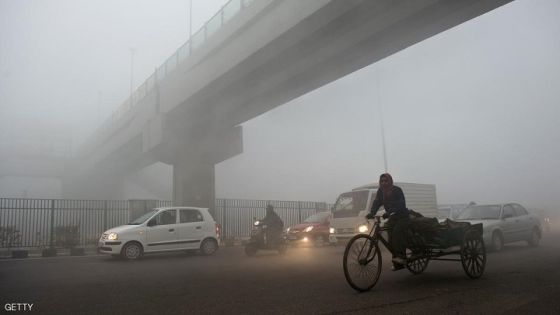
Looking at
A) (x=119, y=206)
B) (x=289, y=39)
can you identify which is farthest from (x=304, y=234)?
(x=119, y=206)

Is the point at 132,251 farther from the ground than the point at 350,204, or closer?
closer

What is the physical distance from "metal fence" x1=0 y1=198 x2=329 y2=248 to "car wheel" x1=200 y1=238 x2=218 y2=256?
7771 millimetres

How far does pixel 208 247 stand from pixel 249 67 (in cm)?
699

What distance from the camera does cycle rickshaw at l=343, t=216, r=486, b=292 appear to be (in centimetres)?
530

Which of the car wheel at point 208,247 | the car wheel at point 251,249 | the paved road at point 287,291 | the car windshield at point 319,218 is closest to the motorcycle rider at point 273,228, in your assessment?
the car wheel at point 251,249

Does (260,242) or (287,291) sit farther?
(260,242)

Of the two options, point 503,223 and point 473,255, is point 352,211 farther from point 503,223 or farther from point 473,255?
point 473,255

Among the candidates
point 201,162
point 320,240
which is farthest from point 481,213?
point 201,162

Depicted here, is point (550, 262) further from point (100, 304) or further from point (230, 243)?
point (230, 243)

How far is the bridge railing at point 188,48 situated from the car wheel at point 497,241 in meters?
11.1

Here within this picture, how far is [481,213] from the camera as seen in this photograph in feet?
37.8

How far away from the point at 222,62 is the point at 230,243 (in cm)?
779

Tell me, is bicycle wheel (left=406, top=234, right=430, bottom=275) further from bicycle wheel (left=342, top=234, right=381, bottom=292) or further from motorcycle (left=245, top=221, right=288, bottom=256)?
motorcycle (left=245, top=221, right=288, bottom=256)

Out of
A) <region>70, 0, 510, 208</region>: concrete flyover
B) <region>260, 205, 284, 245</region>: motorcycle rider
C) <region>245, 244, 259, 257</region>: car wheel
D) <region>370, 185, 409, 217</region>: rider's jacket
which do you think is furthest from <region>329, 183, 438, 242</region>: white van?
<region>370, 185, 409, 217</region>: rider's jacket
